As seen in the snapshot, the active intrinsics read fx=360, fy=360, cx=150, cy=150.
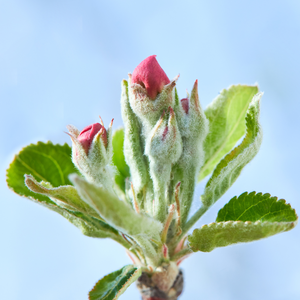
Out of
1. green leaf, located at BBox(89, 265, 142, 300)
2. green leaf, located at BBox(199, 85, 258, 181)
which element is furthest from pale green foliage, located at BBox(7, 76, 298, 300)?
green leaf, located at BBox(199, 85, 258, 181)

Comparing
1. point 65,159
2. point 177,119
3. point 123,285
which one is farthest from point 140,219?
point 65,159

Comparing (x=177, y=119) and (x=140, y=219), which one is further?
(x=177, y=119)

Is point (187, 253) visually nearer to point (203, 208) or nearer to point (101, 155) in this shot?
point (203, 208)

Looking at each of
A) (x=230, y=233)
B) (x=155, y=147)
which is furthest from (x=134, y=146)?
(x=230, y=233)

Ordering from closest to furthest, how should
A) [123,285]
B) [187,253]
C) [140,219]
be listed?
[140,219] → [123,285] → [187,253]

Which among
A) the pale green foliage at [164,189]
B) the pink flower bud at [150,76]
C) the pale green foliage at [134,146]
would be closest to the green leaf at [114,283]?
the pale green foliage at [164,189]

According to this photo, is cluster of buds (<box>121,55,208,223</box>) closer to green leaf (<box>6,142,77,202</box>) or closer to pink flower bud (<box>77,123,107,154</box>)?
pink flower bud (<box>77,123,107,154</box>)

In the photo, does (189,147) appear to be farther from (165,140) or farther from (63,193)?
(63,193)
